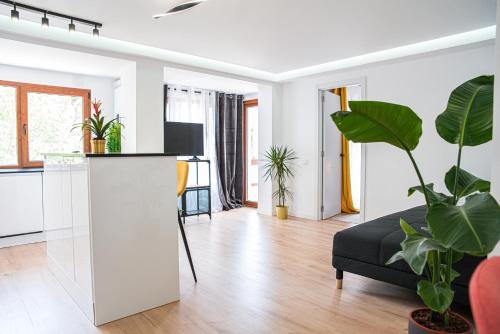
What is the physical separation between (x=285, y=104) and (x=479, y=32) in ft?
10.3

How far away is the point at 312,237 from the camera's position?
4.68 m

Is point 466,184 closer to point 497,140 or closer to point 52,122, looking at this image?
point 497,140

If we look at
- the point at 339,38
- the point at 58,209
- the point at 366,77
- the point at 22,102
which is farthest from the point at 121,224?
the point at 366,77

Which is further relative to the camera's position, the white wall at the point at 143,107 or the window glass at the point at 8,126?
the window glass at the point at 8,126

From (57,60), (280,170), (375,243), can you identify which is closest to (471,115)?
(375,243)

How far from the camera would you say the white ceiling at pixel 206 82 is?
531cm

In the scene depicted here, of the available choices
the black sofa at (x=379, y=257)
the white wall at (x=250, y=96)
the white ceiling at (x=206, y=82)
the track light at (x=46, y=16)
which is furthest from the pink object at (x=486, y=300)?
the white wall at (x=250, y=96)

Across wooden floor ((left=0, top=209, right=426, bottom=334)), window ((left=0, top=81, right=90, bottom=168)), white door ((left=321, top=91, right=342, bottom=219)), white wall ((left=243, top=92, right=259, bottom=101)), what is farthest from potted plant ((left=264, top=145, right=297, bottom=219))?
window ((left=0, top=81, right=90, bottom=168))

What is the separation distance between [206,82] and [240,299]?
4.24 metres

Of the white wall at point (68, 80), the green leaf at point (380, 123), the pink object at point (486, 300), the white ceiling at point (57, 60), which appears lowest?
the pink object at point (486, 300)

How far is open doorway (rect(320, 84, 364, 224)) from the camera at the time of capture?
588 cm

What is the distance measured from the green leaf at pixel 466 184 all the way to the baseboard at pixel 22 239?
194 inches

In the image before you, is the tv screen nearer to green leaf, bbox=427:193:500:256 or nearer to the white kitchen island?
the white kitchen island

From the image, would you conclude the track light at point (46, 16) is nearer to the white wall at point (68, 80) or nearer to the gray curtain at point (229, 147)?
the white wall at point (68, 80)
